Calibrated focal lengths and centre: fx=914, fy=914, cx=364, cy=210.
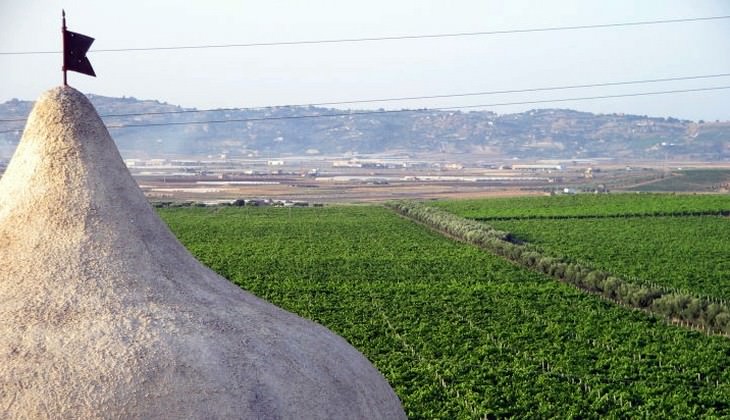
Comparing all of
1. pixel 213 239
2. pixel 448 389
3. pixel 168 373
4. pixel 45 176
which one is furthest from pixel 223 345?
pixel 213 239

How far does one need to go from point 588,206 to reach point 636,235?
22.5 m

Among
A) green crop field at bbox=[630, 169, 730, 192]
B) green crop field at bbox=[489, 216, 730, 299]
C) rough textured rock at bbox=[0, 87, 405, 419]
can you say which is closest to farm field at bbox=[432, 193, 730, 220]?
green crop field at bbox=[489, 216, 730, 299]

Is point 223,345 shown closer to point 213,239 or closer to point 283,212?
point 213,239

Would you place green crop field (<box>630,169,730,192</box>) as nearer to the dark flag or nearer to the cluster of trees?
Answer: the cluster of trees

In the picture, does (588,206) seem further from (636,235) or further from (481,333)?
(481,333)

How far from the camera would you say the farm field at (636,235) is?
143 feet

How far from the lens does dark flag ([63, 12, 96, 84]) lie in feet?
33.8

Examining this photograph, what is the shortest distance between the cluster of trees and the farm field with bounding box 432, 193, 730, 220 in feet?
48.6

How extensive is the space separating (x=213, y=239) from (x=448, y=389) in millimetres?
39263

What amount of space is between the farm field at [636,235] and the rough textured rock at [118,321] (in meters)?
→ 31.5

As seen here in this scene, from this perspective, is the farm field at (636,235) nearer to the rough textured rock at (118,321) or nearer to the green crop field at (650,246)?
the green crop field at (650,246)

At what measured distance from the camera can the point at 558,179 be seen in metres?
182

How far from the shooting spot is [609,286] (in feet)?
126

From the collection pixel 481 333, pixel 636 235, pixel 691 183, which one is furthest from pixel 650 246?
pixel 691 183
